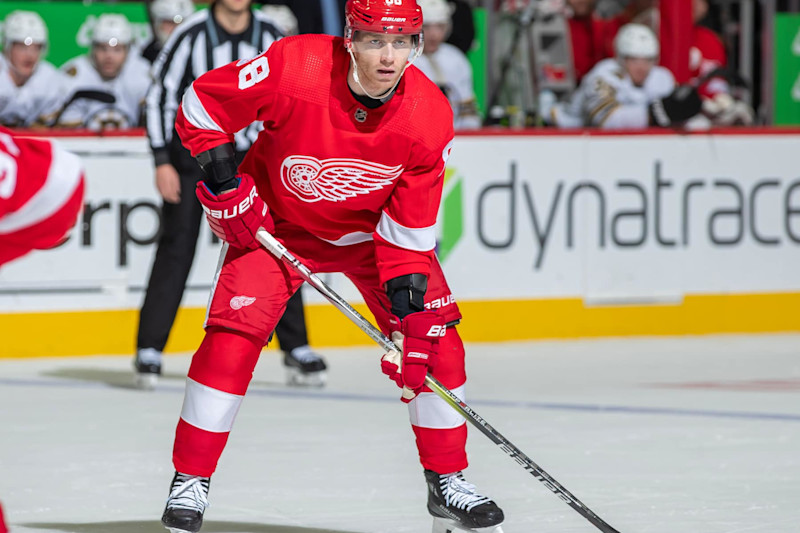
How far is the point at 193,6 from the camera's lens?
7.88 m

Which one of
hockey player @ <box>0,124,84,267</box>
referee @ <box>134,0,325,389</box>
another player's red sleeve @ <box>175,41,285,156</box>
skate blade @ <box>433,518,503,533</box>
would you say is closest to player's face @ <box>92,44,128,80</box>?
referee @ <box>134,0,325,389</box>

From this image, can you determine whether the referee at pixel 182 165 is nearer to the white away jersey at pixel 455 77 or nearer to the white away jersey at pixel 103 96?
the white away jersey at pixel 103 96

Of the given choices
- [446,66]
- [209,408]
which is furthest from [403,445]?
[446,66]

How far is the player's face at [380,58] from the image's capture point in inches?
128

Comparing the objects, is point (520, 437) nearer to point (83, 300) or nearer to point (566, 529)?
point (566, 529)

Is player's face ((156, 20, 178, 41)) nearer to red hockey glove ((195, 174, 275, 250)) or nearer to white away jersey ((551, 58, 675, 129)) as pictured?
white away jersey ((551, 58, 675, 129))

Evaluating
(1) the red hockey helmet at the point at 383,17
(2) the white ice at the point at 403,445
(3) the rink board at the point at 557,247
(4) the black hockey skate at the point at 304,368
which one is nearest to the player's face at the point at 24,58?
(3) the rink board at the point at 557,247

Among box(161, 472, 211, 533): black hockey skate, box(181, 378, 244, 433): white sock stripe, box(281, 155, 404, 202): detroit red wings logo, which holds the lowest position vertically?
box(161, 472, 211, 533): black hockey skate

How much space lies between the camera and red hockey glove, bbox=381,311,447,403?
3268mm

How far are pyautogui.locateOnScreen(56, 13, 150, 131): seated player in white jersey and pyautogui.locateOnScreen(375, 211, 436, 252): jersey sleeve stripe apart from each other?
3.79 m

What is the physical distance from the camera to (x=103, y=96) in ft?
23.1

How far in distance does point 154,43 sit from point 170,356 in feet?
6.15

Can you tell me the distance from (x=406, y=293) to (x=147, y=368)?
248cm

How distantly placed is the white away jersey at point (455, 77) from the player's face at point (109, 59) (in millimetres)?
1384
